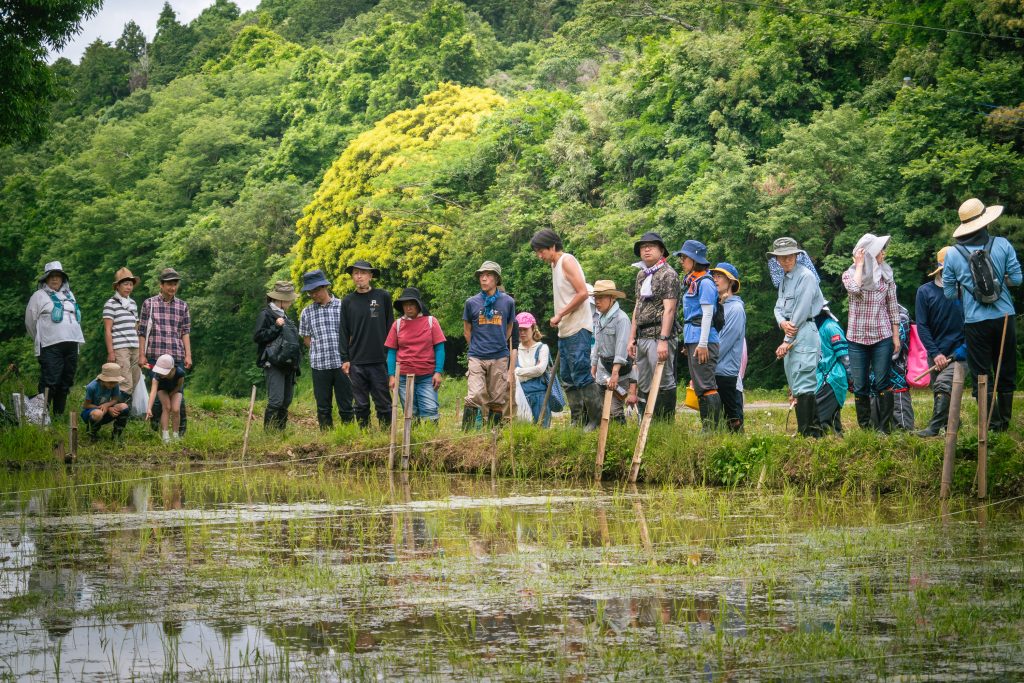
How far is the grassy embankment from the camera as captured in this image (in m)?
9.62

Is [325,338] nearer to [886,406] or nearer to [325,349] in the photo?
[325,349]

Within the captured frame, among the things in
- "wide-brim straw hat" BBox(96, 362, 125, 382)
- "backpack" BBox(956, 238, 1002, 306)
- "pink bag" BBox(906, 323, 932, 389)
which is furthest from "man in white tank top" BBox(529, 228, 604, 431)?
"wide-brim straw hat" BBox(96, 362, 125, 382)

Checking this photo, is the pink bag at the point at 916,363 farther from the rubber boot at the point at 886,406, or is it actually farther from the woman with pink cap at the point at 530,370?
the woman with pink cap at the point at 530,370

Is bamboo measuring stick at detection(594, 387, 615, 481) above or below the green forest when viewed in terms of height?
below

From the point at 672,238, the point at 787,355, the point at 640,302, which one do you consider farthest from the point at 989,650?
the point at 672,238

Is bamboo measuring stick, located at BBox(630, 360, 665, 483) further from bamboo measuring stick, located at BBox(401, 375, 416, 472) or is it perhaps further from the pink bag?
the pink bag

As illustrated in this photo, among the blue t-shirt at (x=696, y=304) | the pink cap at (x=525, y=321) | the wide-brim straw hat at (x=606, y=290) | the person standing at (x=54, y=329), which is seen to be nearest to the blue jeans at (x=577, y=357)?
the wide-brim straw hat at (x=606, y=290)

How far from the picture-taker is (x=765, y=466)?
10.3 metres

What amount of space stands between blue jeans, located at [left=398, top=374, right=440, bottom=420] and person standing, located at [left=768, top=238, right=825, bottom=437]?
4.07 metres

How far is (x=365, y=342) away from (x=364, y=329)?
0.14m

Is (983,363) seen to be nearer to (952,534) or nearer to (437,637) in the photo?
(952,534)

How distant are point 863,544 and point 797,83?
2715 centimetres

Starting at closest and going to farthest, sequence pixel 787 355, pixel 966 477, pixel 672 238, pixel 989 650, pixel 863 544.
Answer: pixel 989 650 < pixel 863 544 < pixel 966 477 < pixel 787 355 < pixel 672 238

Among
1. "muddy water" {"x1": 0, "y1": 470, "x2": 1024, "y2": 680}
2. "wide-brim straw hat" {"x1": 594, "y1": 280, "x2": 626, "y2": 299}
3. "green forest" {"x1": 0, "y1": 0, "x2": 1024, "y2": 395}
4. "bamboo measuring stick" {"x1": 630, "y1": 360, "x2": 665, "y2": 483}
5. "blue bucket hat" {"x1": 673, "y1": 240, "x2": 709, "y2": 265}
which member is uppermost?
"green forest" {"x1": 0, "y1": 0, "x2": 1024, "y2": 395}
